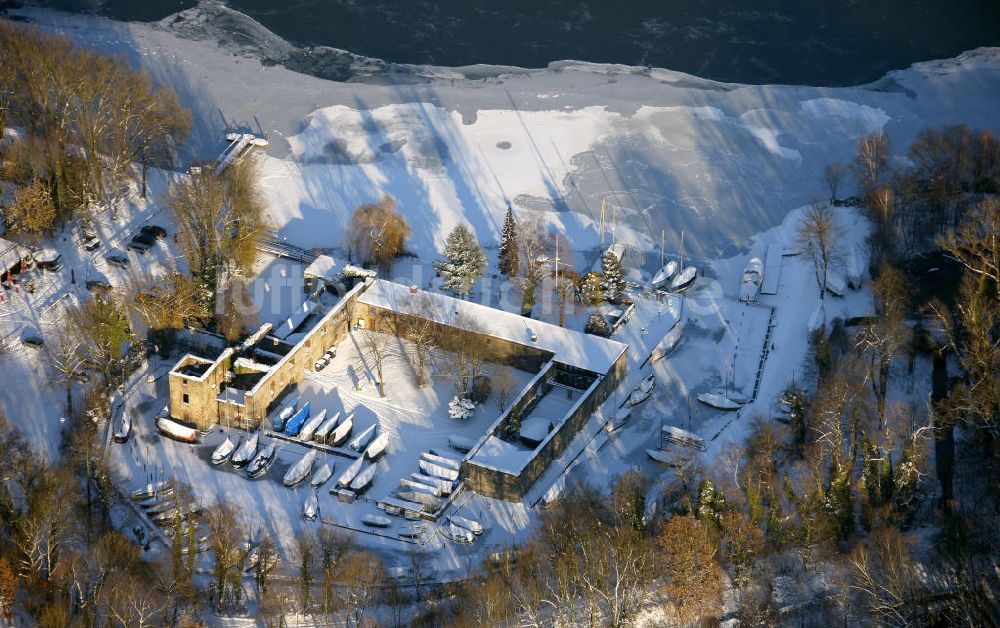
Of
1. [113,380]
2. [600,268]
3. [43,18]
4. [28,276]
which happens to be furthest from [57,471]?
[43,18]

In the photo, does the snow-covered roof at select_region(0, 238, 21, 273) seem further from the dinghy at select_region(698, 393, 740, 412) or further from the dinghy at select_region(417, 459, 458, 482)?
the dinghy at select_region(698, 393, 740, 412)

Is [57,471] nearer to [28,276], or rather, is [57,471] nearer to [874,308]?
[28,276]

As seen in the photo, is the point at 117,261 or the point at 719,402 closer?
the point at 719,402

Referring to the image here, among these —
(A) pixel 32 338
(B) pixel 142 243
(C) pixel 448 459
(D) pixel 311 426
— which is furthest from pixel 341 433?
(B) pixel 142 243

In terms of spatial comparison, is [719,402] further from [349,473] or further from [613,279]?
[349,473]

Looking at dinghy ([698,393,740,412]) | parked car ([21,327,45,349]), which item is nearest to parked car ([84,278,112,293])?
parked car ([21,327,45,349])

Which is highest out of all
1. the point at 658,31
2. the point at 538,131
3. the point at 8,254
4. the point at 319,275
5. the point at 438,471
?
the point at 658,31

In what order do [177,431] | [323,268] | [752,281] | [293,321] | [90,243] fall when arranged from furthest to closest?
[90,243]
[752,281]
[323,268]
[293,321]
[177,431]

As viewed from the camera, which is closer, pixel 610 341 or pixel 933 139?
pixel 610 341
